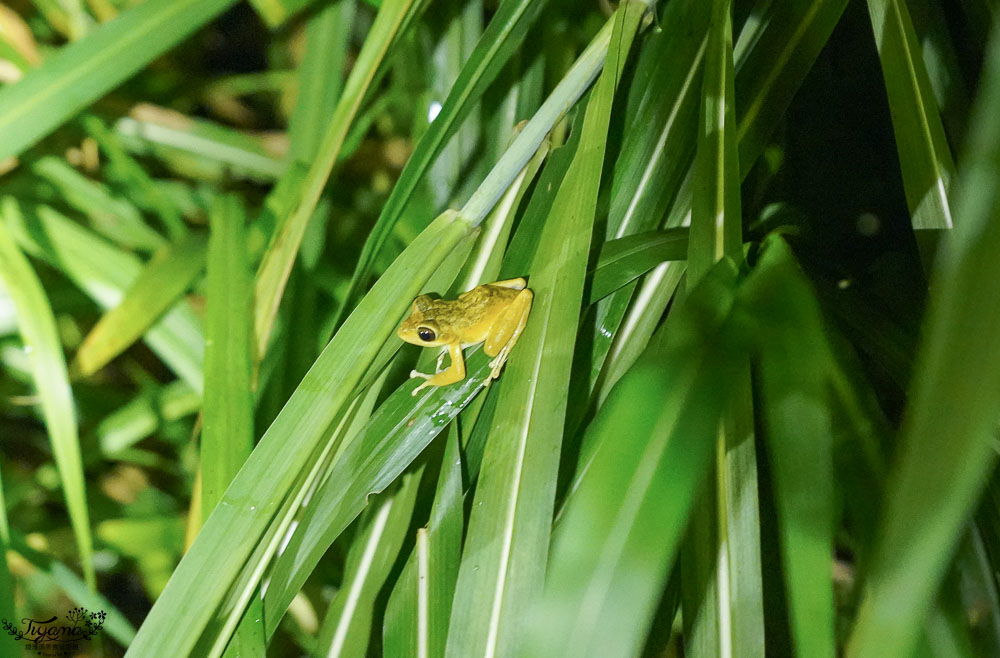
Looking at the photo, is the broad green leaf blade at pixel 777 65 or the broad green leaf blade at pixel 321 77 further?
the broad green leaf blade at pixel 321 77

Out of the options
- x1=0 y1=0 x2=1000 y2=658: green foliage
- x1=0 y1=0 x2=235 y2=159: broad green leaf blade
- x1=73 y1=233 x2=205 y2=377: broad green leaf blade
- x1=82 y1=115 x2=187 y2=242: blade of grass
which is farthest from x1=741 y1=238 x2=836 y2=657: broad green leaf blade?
x1=82 y1=115 x2=187 y2=242: blade of grass

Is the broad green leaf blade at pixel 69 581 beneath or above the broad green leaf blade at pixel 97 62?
beneath

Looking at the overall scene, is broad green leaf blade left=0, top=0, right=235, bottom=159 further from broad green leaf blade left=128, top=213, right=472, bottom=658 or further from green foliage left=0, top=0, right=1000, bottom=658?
broad green leaf blade left=128, top=213, right=472, bottom=658

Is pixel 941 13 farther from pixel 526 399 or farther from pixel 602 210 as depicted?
pixel 526 399

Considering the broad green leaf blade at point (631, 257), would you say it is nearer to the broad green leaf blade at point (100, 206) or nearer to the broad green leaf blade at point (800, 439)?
the broad green leaf blade at point (800, 439)

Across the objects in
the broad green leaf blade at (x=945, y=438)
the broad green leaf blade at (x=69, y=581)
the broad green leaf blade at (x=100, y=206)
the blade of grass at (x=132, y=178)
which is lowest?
the broad green leaf blade at (x=69, y=581)

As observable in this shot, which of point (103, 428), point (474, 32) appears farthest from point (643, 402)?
point (103, 428)

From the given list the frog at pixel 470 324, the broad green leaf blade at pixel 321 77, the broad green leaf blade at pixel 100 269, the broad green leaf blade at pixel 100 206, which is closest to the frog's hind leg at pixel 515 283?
the frog at pixel 470 324
